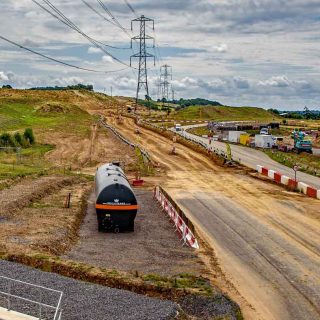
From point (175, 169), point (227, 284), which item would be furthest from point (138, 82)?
point (227, 284)

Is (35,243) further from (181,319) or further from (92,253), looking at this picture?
(181,319)

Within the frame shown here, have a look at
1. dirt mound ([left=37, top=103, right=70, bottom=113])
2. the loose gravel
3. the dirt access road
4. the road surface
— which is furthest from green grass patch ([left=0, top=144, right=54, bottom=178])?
dirt mound ([left=37, top=103, right=70, bottom=113])

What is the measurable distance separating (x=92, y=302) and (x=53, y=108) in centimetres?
12291

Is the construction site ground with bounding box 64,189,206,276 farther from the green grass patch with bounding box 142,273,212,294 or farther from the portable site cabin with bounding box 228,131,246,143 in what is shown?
the portable site cabin with bounding box 228,131,246,143

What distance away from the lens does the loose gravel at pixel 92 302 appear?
54.9ft

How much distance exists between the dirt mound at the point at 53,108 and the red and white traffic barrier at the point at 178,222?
324ft

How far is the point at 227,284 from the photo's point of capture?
23.2 metres

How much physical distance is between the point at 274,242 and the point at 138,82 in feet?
292

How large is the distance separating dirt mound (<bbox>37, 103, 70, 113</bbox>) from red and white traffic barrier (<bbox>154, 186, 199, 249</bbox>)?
9862cm

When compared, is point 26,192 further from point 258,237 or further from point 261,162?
point 261,162

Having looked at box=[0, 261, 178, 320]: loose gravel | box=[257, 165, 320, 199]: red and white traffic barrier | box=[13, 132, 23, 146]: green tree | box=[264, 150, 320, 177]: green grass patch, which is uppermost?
box=[13, 132, 23, 146]: green tree

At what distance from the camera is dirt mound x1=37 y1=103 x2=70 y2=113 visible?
5329 inches

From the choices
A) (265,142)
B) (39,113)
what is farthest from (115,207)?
(39,113)

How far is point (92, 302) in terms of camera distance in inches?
701
